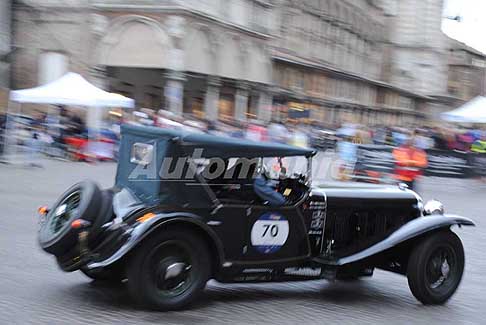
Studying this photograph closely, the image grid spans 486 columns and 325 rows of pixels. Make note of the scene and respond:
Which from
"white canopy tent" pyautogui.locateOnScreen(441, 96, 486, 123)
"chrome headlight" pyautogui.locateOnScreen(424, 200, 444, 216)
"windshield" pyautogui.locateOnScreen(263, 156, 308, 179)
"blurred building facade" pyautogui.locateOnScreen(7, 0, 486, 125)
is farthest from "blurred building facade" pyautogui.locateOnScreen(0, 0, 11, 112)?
"chrome headlight" pyautogui.locateOnScreen(424, 200, 444, 216)

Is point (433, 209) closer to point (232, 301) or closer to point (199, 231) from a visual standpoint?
point (232, 301)

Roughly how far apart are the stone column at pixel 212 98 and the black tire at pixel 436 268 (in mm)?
26641

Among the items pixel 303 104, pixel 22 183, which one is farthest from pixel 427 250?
pixel 303 104

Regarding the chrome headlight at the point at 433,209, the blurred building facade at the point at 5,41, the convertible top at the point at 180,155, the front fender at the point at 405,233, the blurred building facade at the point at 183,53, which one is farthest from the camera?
the blurred building facade at the point at 5,41

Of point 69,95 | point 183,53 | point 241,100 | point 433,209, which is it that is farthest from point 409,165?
point 241,100

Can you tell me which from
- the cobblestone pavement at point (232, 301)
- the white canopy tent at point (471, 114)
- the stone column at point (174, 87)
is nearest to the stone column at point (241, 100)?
the stone column at point (174, 87)

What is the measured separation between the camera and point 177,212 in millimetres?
6555

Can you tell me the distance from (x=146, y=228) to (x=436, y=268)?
304 centimetres

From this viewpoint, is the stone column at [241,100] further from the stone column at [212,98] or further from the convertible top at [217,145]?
the convertible top at [217,145]

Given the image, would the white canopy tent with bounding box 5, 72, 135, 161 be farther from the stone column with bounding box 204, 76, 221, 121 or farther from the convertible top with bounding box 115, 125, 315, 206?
the convertible top with bounding box 115, 125, 315, 206

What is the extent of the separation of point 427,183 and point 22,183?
12.4m

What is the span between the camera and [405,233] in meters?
7.36

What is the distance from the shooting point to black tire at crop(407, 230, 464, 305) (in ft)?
24.3

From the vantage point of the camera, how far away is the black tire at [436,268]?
7402 millimetres
